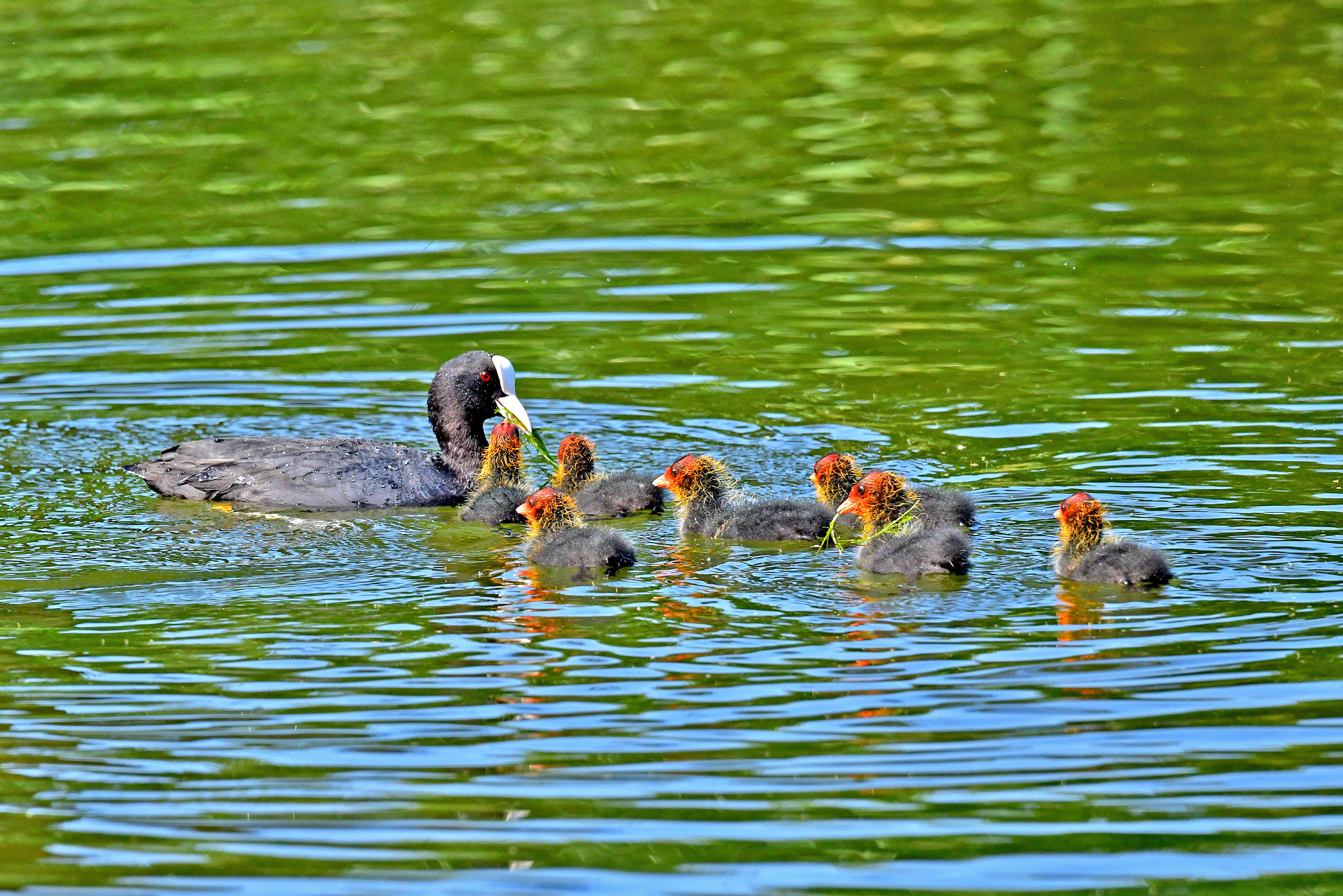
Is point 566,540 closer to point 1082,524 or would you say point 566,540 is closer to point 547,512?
point 547,512

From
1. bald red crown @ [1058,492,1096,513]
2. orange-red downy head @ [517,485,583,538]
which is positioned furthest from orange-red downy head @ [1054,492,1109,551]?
orange-red downy head @ [517,485,583,538]

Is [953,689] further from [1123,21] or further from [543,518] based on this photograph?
[1123,21]

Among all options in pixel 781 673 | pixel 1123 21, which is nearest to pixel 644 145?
pixel 1123 21

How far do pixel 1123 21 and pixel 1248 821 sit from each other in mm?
17063

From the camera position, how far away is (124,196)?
16.9m

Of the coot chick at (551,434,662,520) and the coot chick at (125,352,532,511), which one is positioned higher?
the coot chick at (125,352,532,511)

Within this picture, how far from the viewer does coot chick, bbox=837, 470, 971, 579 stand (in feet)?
27.6

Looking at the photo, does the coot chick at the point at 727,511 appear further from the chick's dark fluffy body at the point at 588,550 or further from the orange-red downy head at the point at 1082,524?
the orange-red downy head at the point at 1082,524

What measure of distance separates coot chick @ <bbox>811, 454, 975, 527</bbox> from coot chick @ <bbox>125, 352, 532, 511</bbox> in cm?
181

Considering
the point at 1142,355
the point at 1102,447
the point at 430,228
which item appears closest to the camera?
the point at 1102,447

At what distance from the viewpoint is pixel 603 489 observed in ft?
33.1

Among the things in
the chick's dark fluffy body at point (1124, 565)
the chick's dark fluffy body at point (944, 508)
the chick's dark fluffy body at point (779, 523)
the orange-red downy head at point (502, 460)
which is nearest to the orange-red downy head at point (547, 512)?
the chick's dark fluffy body at point (779, 523)

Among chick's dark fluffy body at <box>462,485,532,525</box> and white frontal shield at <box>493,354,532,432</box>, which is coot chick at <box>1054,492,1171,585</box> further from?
white frontal shield at <box>493,354,532,432</box>

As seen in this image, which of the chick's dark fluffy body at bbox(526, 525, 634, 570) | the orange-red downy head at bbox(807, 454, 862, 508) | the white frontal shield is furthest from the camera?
the white frontal shield
